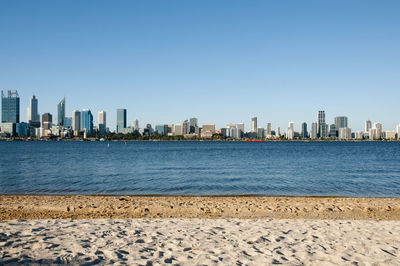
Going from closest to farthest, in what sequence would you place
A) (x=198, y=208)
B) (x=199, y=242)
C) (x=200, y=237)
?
(x=199, y=242) → (x=200, y=237) → (x=198, y=208)

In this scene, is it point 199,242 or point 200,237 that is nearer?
point 199,242

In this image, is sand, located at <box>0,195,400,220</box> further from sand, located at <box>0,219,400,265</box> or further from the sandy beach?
sand, located at <box>0,219,400,265</box>

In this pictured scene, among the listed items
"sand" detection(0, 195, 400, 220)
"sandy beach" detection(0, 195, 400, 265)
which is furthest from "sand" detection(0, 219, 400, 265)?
"sand" detection(0, 195, 400, 220)

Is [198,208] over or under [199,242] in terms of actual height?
under

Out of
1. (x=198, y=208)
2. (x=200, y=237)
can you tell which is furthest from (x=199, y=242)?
(x=198, y=208)

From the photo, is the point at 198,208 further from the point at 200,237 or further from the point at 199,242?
the point at 199,242

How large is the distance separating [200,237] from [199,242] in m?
0.56

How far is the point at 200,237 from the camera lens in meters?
10.2

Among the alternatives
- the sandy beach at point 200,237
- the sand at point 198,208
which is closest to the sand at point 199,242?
the sandy beach at point 200,237

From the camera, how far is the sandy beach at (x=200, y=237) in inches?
323

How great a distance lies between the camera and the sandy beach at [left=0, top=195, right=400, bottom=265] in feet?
26.9

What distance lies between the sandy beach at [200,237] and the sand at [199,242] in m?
0.02

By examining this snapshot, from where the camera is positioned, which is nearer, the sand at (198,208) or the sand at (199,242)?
the sand at (199,242)

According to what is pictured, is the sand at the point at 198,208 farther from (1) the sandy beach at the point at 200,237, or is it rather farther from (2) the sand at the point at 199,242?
(2) the sand at the point at 199,242
